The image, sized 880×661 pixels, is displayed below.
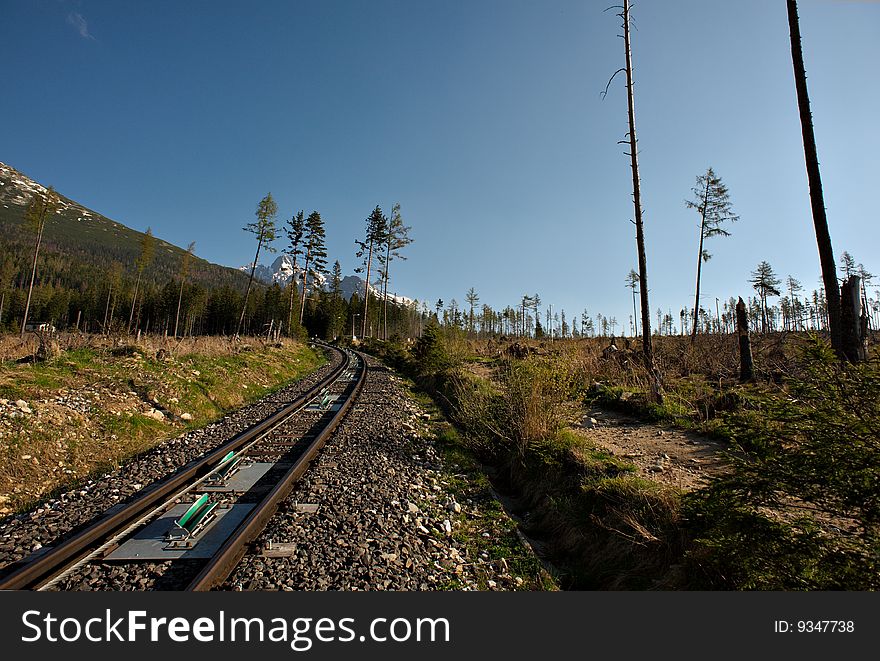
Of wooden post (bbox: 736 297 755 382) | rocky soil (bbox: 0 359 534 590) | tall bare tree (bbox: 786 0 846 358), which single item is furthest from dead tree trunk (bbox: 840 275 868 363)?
rocky soil (bbox: 0 359 534 590)

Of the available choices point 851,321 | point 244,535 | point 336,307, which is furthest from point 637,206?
point 336,307

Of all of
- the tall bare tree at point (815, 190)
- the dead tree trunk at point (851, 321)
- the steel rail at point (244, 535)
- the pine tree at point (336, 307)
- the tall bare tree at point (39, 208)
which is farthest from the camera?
the pine tree at point (336, 307)

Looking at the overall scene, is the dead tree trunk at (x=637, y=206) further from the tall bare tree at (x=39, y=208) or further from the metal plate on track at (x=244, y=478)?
the tall bare tree at (x=39, y=208)

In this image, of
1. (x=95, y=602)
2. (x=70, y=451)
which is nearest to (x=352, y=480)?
(x=95, y=602)

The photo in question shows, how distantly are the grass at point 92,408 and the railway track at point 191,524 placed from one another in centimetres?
155

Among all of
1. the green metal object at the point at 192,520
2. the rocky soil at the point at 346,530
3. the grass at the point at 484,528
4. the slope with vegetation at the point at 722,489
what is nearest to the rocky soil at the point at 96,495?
the rocky soil at the point at 346,530

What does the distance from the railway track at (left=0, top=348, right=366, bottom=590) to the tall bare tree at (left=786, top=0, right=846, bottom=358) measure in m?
8.21

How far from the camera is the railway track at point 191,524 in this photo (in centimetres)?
300

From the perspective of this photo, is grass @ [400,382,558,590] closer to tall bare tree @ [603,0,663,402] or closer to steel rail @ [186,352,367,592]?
steel rail @ [186,352,367,592]

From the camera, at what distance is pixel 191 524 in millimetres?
Answer: 3701

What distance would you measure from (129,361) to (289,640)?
1074 centimetres

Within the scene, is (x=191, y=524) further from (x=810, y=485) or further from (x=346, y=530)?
(x=810, y=485)

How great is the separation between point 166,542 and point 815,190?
34.1 feet

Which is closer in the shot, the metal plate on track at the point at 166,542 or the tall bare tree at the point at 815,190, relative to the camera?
the metal plate on track at the point at 166,542
